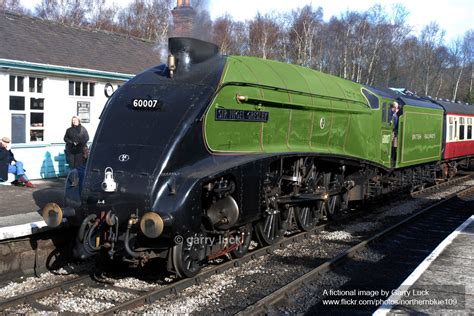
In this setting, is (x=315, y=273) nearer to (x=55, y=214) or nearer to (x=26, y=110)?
(x=55, y=214)

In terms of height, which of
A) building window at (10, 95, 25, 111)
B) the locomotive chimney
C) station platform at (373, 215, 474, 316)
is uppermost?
the locomotive chimney

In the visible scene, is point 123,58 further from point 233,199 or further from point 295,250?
point 233,199

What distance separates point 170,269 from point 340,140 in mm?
5212

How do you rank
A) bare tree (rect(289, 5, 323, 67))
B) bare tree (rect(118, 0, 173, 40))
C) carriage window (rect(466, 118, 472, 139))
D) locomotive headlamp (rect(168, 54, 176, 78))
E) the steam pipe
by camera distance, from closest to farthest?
1. the steam pipe
2. locomotive headlamp (rect(168, 54, 176, 78))
3. carriage window (rect(466, 118, 472, 139))
4. bare tree (rect(289, 5, 323, 67))
5. bare tree (rect(118, 0, 173, 40))

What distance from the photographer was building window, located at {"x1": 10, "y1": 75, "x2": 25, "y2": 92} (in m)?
12.5

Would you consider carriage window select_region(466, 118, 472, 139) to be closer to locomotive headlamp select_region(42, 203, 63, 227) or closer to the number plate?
the number plate

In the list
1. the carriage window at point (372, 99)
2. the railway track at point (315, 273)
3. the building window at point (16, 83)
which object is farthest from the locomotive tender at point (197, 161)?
the building window at point (16, 83)

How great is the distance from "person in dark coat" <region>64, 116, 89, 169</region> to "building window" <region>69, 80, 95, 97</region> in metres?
2.75

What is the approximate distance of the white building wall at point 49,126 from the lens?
12.5 m

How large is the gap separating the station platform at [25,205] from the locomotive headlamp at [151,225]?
2620 mm

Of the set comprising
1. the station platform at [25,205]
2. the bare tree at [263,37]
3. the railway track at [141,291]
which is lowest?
the railway track at [141,291]

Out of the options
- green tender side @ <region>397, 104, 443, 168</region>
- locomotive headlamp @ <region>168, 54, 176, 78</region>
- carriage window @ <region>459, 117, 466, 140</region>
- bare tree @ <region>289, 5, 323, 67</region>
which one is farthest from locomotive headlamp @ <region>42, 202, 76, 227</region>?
bare tree @ <region>289, 5, 323, 67</region>

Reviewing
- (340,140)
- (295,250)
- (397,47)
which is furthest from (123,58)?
(397,47)

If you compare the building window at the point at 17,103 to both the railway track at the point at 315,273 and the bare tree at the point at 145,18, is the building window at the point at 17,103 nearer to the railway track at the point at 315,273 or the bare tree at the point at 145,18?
the railway track at the point at 315,273
